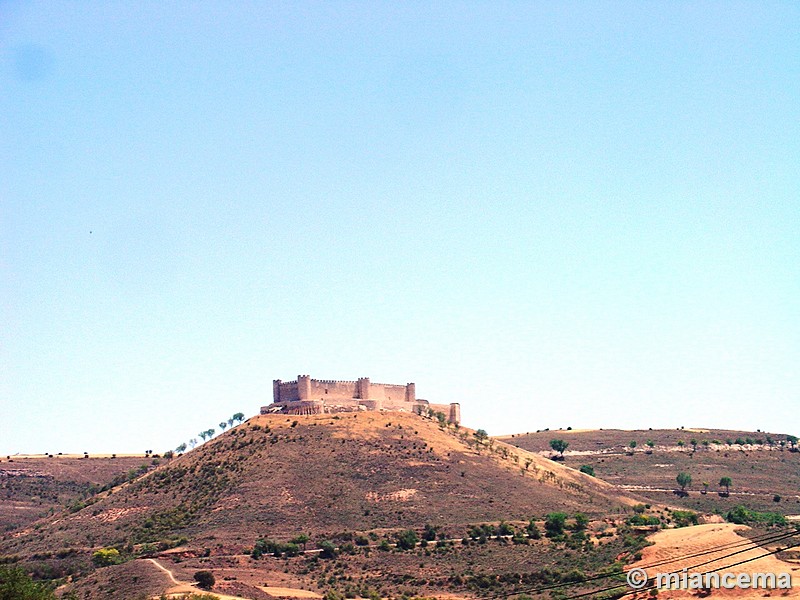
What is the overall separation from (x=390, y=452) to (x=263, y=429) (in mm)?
12480

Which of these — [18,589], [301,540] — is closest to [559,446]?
[301,540]

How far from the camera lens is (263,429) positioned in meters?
98.6

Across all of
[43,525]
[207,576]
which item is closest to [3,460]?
[43,525]

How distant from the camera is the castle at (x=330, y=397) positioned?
335 ft

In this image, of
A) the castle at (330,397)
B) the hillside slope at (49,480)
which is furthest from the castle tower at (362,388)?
the hillside slope at (49,480)

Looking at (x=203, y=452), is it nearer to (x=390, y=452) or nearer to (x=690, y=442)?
(x=390, y=452)

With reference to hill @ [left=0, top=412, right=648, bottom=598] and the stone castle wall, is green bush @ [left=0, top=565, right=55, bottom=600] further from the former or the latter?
the stone castle wall

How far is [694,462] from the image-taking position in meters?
130

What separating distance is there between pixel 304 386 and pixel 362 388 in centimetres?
629

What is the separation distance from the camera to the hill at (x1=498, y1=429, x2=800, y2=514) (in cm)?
11188

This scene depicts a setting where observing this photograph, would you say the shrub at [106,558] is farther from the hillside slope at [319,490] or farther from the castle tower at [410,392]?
the castle tower at [410,392]

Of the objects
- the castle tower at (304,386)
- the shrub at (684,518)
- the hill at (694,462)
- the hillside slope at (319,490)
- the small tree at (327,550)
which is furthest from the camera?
the hill at (694,462)

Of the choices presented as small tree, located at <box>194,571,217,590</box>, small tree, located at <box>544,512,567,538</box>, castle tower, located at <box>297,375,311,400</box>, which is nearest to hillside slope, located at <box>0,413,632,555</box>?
castle tower, located at <box>297,375,311,400</box>

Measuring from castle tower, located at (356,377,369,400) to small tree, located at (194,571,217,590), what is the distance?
134ft
